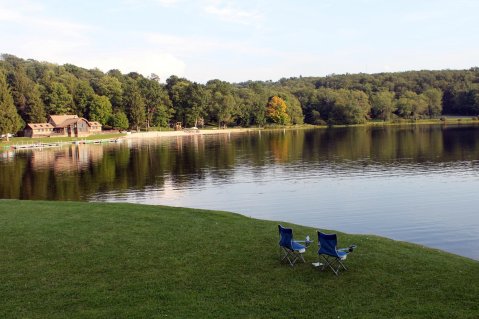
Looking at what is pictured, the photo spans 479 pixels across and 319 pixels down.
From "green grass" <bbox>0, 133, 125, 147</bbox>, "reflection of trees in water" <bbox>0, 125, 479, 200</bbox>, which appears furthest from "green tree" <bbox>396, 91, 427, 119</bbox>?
"reflection of trees in water" <bbox>0, 125, 479, 200</bbox>

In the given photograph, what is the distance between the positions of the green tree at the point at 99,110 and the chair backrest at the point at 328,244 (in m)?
125

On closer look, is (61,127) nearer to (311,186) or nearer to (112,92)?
(112,92)

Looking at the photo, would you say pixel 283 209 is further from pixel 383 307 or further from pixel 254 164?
pixel 254 164

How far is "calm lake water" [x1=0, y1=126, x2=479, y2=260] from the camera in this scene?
23.5 m

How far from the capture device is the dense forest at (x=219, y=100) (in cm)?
12631

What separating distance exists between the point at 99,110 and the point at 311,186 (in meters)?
104

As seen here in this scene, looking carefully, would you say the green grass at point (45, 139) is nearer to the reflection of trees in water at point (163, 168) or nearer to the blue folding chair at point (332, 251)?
the reflection of trees in water at point (163, 168)

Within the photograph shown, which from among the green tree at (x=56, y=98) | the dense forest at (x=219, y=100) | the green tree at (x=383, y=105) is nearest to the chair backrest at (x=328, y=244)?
the dense forest at (x=219, y=100)

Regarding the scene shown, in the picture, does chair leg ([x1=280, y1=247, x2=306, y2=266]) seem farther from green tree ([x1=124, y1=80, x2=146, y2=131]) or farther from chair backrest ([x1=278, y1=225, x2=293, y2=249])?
green tree ([x1=124, y1=80, x2=146, y2=131])

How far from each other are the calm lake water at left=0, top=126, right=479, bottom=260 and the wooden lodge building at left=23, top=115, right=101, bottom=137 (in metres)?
52.6

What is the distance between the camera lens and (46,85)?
126 meters

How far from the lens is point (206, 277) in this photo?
449 inches

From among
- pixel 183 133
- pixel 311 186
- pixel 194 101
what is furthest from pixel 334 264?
pixel 194 101

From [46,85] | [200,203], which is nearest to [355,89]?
[46,85]
